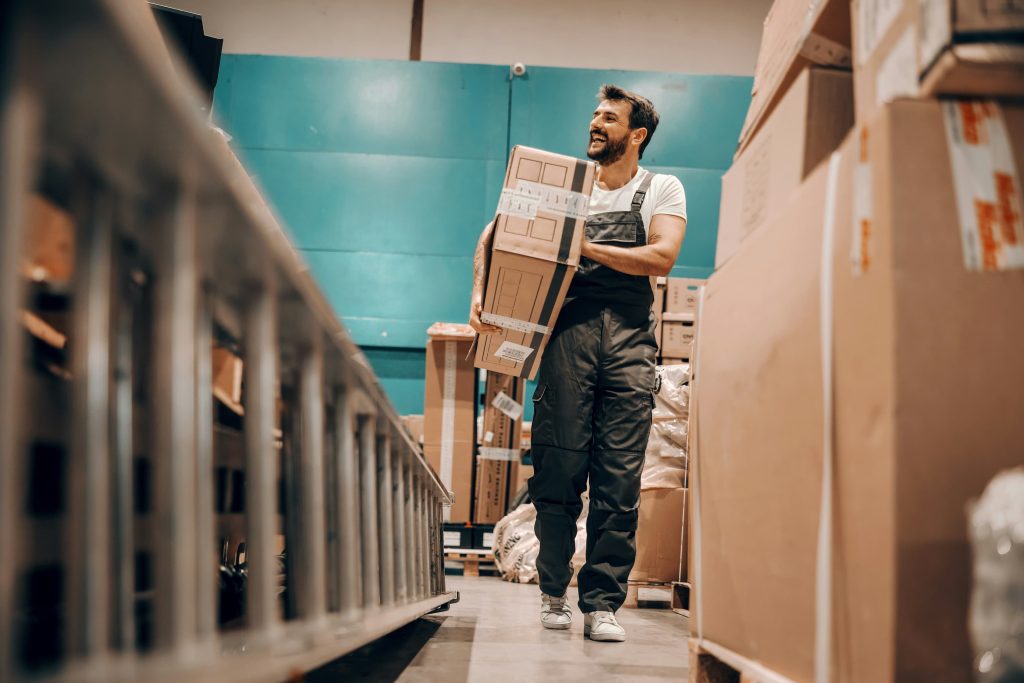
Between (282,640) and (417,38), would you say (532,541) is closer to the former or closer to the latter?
(282,640)

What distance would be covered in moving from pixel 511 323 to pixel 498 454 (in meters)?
1.92

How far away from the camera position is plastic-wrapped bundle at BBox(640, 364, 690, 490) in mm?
2996

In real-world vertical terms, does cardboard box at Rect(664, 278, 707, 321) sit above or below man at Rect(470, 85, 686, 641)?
above

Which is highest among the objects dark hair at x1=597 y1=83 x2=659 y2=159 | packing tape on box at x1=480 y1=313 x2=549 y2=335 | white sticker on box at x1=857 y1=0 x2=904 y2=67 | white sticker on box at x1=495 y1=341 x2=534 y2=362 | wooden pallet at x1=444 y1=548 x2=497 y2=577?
dark hair at x1=597 y1=83 x2=659 y2=159

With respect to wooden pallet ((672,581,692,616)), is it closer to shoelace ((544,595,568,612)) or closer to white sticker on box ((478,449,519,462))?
shoelace ((544,595,568,612))

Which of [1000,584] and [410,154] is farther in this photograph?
[410,154]

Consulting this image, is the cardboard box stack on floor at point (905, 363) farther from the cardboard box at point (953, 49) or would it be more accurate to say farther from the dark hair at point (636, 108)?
the dark hair at point (636, 108)

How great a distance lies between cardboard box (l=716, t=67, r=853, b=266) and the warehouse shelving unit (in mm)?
671

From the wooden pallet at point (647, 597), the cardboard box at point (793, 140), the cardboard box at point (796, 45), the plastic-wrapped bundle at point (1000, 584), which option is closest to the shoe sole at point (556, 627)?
the wooden pallet at point (647, 597)

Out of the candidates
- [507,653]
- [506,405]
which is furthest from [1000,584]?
[506,405]

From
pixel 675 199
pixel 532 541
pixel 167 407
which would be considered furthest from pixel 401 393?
pixel 167 407

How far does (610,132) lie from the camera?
234cm

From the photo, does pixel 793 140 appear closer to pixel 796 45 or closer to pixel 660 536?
pixel 796 45

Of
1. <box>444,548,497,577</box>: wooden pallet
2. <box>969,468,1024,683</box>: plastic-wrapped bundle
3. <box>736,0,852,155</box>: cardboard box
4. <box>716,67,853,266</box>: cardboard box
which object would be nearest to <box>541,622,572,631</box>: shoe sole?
<box>716,67,853,266</box>: cardboard box
